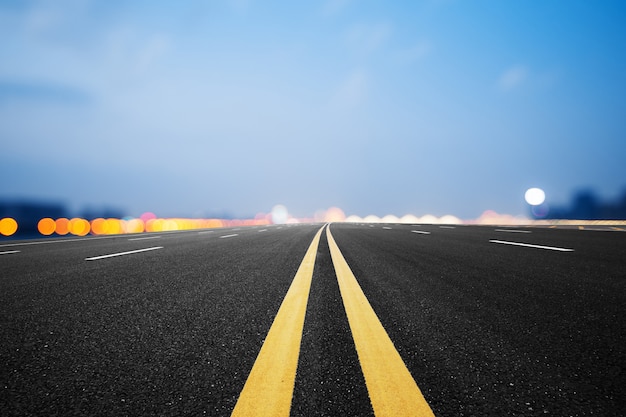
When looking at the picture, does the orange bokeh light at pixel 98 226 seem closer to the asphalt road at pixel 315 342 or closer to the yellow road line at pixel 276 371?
the asphalt road at pixel 315 342

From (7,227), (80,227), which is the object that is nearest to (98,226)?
(80,227)

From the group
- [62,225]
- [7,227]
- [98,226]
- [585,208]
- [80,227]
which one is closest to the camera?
[7,227]

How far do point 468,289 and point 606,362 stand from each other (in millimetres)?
1728

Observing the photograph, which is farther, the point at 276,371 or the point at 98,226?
the point at 98,226

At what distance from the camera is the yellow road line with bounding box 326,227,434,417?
4.24 feet

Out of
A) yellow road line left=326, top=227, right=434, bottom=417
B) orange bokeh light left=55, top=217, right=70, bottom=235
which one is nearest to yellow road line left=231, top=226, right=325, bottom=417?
yellow road line left=326, top=227, right=434, bottom=417

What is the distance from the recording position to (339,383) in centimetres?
150

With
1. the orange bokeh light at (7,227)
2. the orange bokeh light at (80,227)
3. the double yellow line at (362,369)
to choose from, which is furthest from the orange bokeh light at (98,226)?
the double yellow line at (362,369)

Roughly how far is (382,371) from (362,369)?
10 centimetres

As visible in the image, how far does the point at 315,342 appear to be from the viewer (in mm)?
1994

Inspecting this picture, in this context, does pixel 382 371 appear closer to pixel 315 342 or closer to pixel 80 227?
pixel 315 342

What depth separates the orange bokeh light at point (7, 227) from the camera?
22692mm

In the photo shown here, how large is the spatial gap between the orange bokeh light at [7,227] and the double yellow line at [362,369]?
2872 cm

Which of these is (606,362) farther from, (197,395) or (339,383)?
(197,395)
